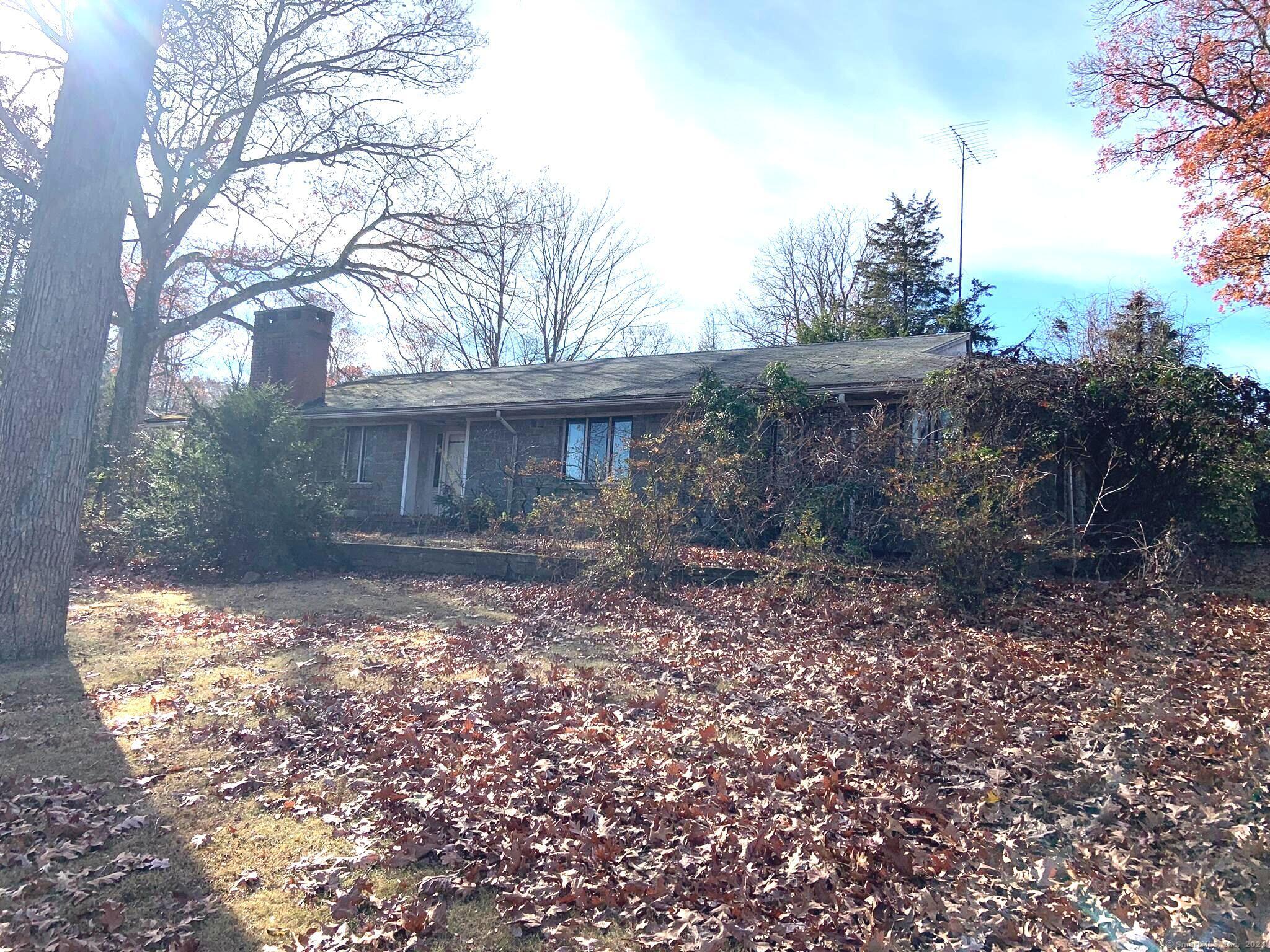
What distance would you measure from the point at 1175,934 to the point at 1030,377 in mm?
8693

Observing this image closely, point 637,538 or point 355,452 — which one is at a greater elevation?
point 355,452

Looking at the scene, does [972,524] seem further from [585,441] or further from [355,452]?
[355,452]

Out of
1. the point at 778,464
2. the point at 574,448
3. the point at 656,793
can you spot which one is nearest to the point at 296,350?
the point at 574,448

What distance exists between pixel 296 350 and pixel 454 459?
6425mm

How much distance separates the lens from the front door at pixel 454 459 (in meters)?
19.2

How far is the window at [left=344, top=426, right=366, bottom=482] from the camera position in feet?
68.4

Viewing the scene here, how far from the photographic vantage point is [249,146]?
23000mm

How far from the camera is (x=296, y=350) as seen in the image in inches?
900

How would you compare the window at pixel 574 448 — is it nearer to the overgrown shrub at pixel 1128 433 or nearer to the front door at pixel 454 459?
the front door at pixel 454 459

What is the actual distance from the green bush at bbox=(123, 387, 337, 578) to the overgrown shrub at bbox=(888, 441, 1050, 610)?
969cm

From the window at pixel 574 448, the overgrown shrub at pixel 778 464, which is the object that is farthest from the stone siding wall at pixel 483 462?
the overgrown shrub at pixel 778 464

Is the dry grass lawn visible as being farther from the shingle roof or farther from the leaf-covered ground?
the shingle roof

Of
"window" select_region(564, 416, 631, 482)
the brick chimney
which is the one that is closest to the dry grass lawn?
"window" select_region(564, 416, 631, 482)

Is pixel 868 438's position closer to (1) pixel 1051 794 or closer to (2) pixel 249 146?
(1) pixel 1051 794
